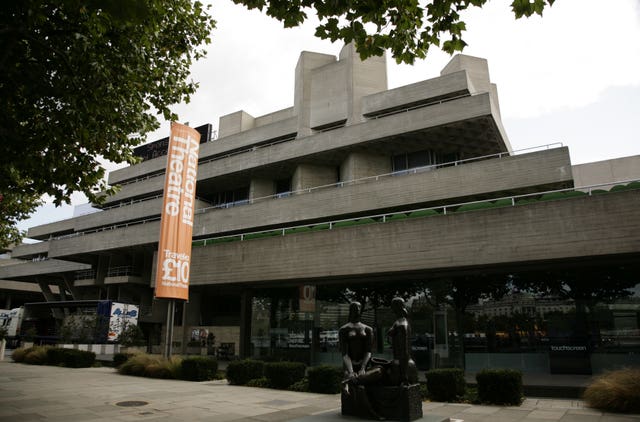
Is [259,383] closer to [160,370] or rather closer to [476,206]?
[160,370]

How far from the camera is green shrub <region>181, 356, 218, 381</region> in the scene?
17.3 m

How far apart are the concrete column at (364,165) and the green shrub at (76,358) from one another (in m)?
18.9

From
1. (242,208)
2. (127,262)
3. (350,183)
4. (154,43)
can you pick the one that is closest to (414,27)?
(154,43)

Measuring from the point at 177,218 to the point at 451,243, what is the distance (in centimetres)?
1183

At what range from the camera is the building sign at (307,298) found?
21.4 m

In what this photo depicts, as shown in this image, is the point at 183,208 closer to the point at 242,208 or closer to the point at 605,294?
the point at 242,208

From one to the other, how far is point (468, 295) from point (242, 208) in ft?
57.4

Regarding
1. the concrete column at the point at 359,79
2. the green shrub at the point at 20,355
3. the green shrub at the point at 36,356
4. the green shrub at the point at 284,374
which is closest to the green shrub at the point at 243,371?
the green shrub at the point at 284,374

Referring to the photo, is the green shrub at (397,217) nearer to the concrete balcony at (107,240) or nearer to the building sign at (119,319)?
the building sign at (119,319)

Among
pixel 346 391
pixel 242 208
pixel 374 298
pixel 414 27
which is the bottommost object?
pixel 346 391

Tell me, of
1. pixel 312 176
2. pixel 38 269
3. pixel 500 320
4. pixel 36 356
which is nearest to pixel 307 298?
pixel 500 320

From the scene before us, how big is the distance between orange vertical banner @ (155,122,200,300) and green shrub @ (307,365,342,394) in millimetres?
7588

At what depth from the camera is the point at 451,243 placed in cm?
1762

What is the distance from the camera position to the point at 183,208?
1989 cm
